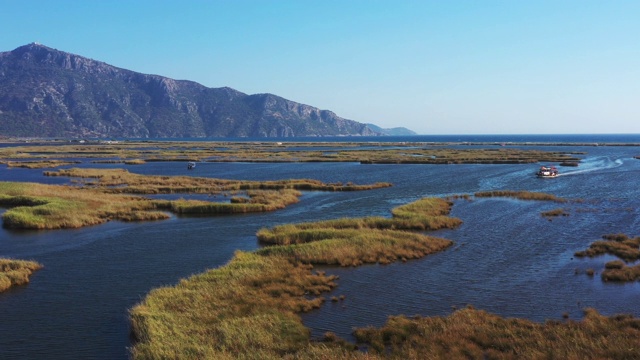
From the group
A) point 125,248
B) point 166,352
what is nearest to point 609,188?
point 125,248

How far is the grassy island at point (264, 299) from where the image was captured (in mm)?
23141

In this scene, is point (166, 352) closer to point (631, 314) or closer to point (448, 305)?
point (448, 305)

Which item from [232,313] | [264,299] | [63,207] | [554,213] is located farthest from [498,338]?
[63,207]

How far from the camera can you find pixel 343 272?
127ft

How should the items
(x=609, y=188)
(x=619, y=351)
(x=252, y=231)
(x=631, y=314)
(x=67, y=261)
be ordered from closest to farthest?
1. (x=619, y=351)
2. (x=631, y=314)
3. (x=67, y=261)
4. (x=252, y=231)
5. (x=609, y=188)

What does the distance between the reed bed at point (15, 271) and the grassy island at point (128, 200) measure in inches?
716

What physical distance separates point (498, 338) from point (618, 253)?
25.9 metres

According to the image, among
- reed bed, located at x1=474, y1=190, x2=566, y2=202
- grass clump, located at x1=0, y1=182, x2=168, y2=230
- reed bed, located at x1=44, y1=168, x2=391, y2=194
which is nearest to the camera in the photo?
grass clump, located at x1=0, y1=182, x2=168, y2=230

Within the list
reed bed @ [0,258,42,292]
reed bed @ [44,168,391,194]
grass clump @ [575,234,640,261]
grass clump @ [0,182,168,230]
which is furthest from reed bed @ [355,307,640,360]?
reed bed @ [44,168,391,194]

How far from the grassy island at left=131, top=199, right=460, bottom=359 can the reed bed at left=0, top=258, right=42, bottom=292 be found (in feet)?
39.9

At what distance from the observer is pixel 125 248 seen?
46625 millimetres

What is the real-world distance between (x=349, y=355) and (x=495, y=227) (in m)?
38.9

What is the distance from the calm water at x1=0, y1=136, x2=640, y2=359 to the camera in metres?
28.5

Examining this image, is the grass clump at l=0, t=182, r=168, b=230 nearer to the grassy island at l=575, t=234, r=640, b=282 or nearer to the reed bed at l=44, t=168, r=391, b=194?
the reed bed at l=44, t=168, r=391, b=194
